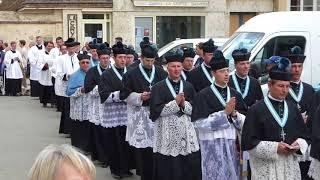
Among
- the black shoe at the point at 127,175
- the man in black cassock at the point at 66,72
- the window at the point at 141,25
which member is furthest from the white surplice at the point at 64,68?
the window at the point at 141,25

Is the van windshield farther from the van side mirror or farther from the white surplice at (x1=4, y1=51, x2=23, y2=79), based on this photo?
the white surplice at (x1=4, y1=51, x2=23, y2=79)

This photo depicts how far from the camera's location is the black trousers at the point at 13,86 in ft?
73.0

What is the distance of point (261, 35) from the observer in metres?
11.0

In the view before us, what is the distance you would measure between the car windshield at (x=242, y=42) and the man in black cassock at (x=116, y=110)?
7.05 ft

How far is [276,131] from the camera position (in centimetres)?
593

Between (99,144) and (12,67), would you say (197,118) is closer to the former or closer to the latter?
(99,144)

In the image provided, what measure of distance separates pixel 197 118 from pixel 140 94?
5.17ft

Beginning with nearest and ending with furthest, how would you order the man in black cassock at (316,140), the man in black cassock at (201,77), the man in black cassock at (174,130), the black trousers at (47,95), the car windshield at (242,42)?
the man in black cassock at (316,140), the man in black cassock at (174,130), the man in black cassock at (201,77), the car windshield at (242,42), the black trousers at (47,95)

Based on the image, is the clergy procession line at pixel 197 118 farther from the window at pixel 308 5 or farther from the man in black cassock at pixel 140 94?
the window at pixel 308 5

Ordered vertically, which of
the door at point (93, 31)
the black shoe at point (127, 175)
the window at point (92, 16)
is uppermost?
the window at point (92, 16)

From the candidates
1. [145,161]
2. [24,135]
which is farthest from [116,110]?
[24,135]

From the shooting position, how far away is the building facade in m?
25.5

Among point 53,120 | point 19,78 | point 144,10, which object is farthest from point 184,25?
point 53,120

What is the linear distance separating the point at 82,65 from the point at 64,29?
47.4 feet
